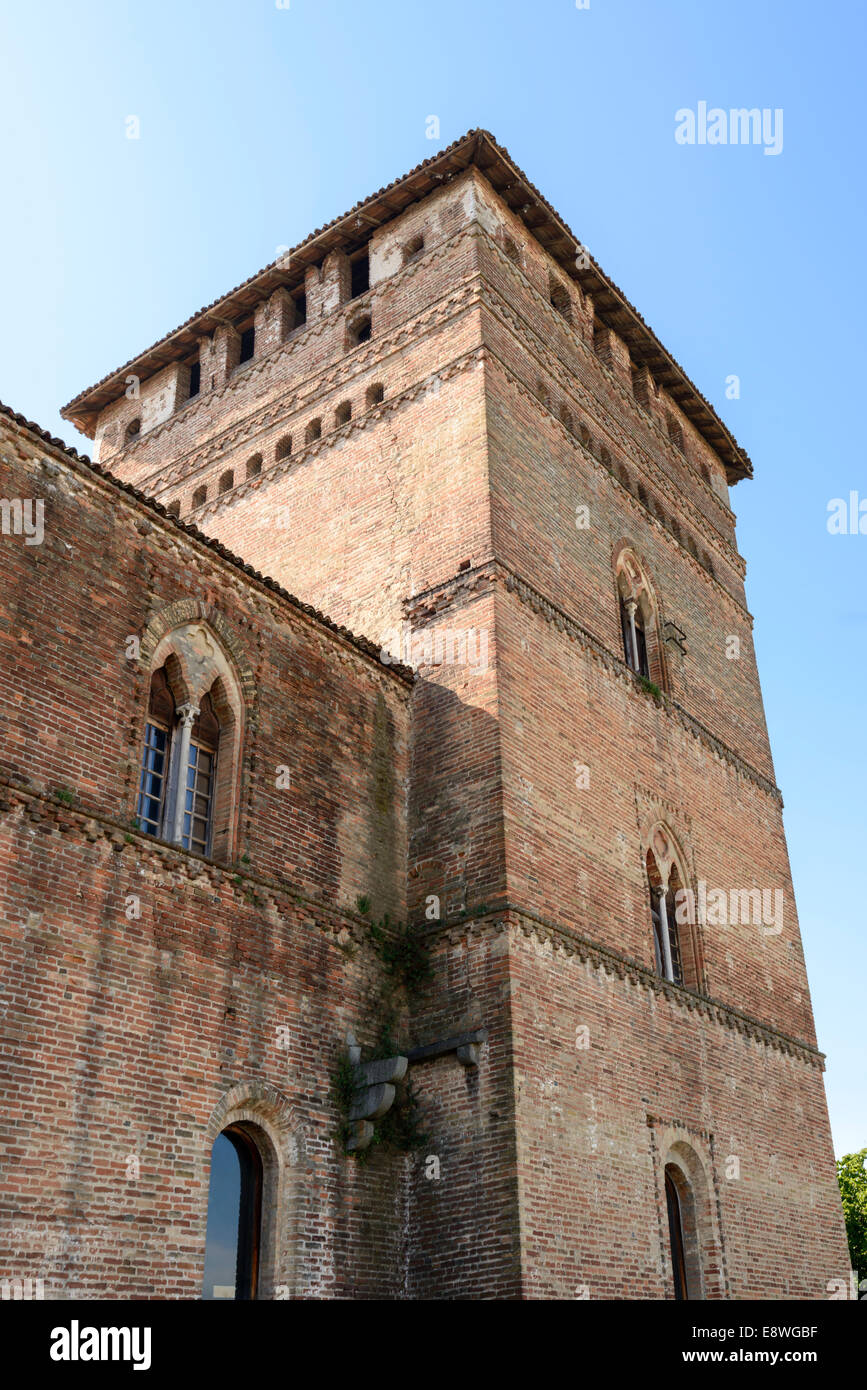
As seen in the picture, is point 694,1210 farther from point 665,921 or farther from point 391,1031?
point 391,1031

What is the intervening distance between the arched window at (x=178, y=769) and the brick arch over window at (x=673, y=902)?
582 cm

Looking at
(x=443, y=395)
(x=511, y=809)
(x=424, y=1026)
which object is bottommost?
(x=424, y=1026)

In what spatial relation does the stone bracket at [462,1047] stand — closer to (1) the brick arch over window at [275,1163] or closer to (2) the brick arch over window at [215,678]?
(1) the brick arch over window at [275,1163]

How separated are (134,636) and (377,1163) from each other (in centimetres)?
532

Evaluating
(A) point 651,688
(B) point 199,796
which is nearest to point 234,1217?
(B) point 199,796

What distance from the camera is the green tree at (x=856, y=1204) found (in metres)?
33.5

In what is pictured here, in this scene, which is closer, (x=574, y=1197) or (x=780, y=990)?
(x=574, y=1197)

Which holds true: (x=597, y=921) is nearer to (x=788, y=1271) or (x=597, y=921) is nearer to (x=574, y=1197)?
(x=574, y=1197)

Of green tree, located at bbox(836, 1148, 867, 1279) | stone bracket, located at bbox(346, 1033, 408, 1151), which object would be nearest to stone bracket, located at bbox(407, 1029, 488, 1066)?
stone bracket, located at bbox(346, 1033, 408, 1151)

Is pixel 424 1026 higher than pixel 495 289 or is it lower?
lower

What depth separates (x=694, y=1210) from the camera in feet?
43.1

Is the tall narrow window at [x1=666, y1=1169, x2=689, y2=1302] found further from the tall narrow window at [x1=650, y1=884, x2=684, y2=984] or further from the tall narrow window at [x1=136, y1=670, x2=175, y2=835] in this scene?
the tall narrow window at [x1=136, y1=670, x2=175, y2=835]

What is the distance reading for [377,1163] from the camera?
1111 cm
